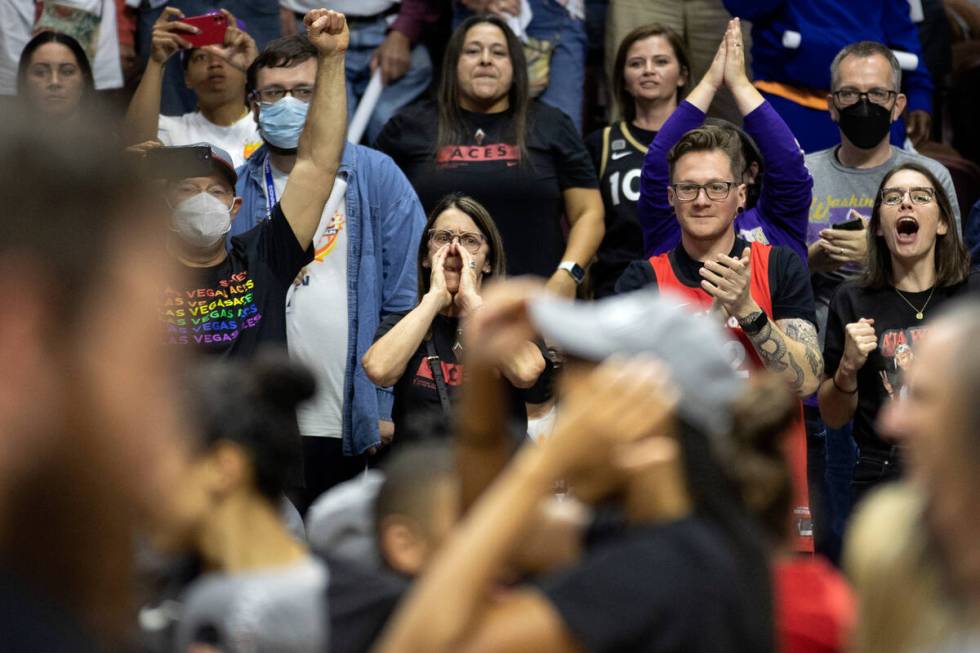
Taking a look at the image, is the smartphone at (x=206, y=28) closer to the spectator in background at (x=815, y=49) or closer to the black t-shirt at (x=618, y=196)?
the black t-shirt at (x=618, y=196)

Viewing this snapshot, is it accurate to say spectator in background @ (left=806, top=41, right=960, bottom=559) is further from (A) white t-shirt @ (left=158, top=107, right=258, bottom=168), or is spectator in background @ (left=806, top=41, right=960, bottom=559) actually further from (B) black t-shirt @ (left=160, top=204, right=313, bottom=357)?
(A) white t-shirt @ (left=158, top=107, right=258, bottom=168)

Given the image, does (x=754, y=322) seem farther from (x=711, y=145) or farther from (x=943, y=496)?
(x=943, y=496)

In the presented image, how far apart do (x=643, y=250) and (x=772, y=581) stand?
4.16m

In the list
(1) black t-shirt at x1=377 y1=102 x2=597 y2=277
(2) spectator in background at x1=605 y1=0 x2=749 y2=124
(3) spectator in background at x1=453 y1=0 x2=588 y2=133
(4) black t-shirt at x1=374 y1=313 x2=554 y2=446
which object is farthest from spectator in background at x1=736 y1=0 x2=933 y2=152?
(4) black t-shirt at x1=374 y1=313 x2=554 y2=446

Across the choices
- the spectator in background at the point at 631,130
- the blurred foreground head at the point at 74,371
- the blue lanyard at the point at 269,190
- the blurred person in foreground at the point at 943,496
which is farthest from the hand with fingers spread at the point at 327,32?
the blurred foreground head at the point at 74,371

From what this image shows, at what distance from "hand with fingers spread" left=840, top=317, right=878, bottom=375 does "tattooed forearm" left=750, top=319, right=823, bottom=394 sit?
9.3 inches

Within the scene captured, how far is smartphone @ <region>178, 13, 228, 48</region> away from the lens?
6.45 metres

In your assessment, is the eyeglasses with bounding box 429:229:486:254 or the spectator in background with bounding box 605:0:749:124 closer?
the eyeglasses with bounding box 429:229:486:254

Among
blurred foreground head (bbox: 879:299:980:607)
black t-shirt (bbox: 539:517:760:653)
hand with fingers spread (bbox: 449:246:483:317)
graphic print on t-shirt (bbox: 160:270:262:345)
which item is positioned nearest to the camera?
blurred foreground head (bbox: 879:299:980:607)

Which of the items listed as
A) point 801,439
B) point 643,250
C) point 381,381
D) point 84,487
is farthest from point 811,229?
point 84,487

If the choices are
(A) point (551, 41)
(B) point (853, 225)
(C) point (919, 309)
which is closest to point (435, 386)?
(C) point (919, 309)

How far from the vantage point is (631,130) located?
6660 mm

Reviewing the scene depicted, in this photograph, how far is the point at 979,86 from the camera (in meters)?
8.32

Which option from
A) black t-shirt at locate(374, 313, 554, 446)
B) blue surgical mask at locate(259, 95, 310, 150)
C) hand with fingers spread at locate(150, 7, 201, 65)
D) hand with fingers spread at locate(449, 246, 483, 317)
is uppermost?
hand with fingers spread at locate(150, 7, 201, 65)
